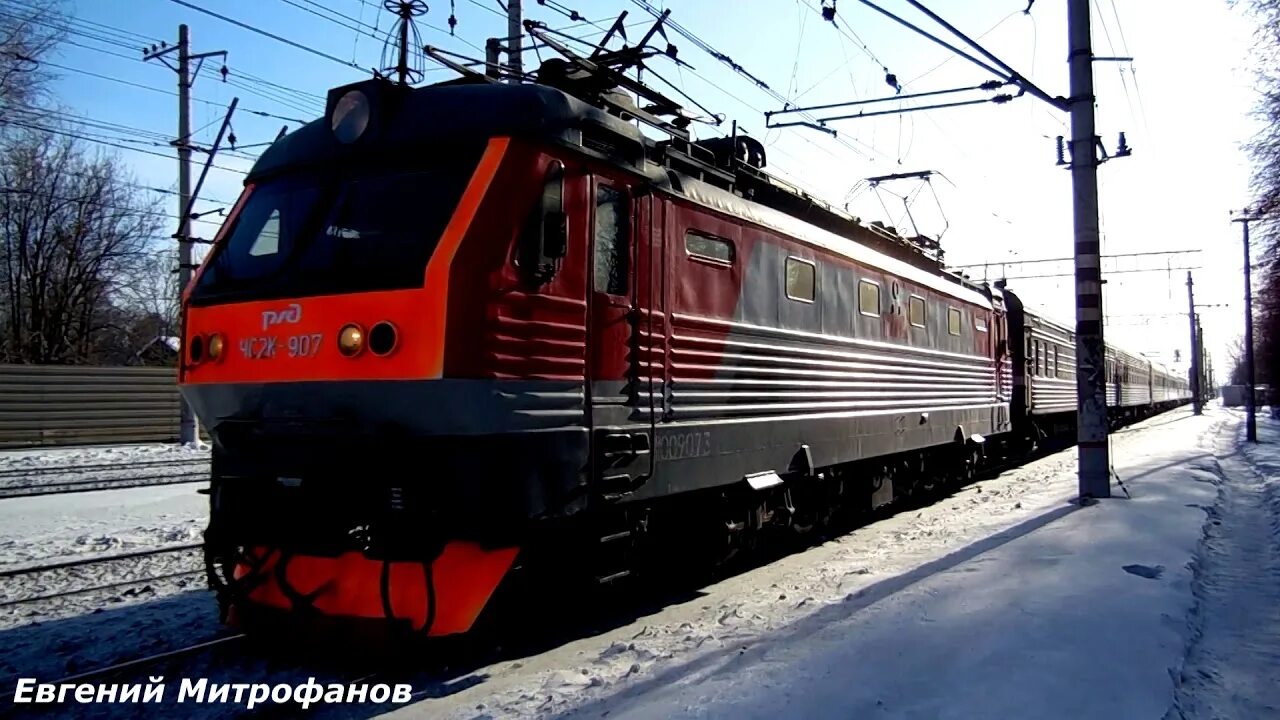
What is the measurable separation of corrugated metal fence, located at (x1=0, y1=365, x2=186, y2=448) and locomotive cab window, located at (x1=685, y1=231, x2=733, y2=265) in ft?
66.2

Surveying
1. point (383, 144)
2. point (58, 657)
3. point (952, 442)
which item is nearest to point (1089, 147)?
point (952, 442)

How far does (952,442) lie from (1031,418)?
7811mm

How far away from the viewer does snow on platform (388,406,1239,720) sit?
4383mm

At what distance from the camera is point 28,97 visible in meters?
20.8

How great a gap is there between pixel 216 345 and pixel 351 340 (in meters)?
1.27

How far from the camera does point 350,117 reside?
18.2 feet

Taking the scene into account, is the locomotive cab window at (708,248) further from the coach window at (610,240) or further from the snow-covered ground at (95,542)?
the snow-covered ground at (95,542)

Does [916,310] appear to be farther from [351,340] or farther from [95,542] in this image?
[95,542]

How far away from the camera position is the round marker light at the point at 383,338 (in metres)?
4.75

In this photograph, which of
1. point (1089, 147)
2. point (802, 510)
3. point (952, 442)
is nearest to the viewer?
point (802, 510)

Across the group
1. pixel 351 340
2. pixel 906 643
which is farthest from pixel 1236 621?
pixel 351 340

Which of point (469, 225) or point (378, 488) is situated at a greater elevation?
point (469, 225)

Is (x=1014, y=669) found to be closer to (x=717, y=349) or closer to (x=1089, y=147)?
(x=717, y=349)

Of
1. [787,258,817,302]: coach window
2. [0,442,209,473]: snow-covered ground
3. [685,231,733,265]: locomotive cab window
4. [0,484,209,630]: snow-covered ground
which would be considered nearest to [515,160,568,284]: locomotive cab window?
[685,231,733,265]: locomotive cab window
